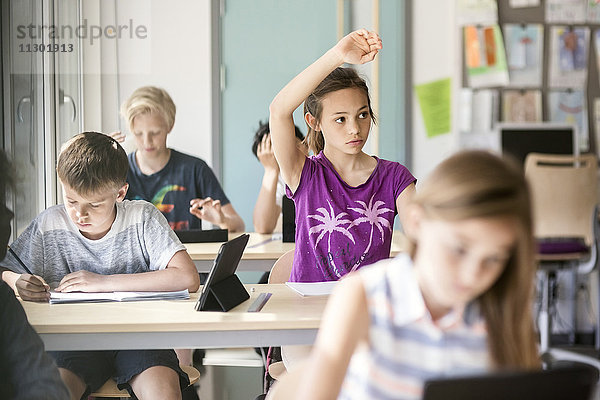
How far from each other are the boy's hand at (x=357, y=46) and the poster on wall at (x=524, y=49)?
9.30ft

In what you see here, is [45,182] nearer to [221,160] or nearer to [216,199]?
[216,199]

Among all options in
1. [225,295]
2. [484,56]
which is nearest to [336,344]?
[225,295]

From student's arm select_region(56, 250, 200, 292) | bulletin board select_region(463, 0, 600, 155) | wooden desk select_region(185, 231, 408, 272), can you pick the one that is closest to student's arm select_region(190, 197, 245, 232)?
wooden desk select_region(185, 231, 408, 272)

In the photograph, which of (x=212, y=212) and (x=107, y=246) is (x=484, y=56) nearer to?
(x=212, y=212)

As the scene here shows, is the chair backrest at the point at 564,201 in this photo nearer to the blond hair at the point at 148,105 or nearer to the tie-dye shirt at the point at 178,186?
the tie-dye shirt at the point at 178,186

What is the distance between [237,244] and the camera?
180cm

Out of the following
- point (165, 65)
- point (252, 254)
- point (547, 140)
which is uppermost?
point (165, 65)

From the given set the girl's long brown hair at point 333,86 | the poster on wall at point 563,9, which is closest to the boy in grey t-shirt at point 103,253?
the girl's long brown hair at point 333,86

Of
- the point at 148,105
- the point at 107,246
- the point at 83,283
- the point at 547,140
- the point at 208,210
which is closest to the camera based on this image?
the point at 83,283

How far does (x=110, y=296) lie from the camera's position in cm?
179

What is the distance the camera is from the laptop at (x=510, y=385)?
2.73ft

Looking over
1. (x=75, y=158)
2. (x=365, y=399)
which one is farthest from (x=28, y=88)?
(x=365, y=399)

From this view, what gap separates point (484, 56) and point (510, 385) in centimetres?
400

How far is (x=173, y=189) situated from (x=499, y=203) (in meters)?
2.38
